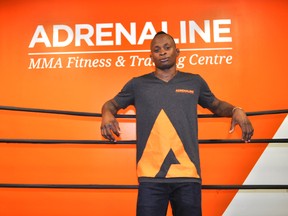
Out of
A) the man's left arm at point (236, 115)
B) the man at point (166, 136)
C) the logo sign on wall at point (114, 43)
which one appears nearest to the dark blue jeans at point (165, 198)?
the man at point (166, 136)

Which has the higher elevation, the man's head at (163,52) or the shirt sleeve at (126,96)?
the man's head at (163,52)

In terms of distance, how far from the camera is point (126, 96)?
2.01m

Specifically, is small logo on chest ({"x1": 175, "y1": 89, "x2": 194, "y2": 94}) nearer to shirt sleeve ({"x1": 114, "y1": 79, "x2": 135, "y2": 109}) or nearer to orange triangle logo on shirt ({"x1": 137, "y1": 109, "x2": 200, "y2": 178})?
orange triangle logo on shirt ({"x1": 137, "y1": 109, "x2": 200, "y2": 178})

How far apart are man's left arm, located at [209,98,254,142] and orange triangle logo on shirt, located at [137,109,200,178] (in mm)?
324

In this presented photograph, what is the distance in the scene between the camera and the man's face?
1.99 meters

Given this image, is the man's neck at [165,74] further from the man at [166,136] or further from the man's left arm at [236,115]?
the man's left arm at [236,115]

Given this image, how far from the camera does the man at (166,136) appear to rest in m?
1.79

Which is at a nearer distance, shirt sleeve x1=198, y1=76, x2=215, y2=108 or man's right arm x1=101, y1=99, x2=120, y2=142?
man's right arm x1=101, y1=99, x2=120, y2=142

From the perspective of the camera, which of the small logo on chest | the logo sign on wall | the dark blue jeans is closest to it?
the dark blue jeans

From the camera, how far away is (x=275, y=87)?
142 inches

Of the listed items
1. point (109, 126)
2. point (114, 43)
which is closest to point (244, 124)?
point (109, 126)

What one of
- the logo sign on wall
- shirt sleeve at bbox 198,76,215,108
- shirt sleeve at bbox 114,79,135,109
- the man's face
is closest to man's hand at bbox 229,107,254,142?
shirt sleeve at bbox 198,76,215,108

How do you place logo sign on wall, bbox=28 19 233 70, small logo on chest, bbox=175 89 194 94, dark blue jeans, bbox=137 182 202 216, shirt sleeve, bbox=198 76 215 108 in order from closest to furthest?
dark blue jeans, bbox=137 182 202 216 < small logo on chest, bbox=175 89 194 94 < shirt sleeve, bbox=198 76 215 108 < logo sign on wall, bbox=28 19 233 70

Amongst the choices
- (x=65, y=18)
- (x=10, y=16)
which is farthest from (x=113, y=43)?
(x=10, y=16)
